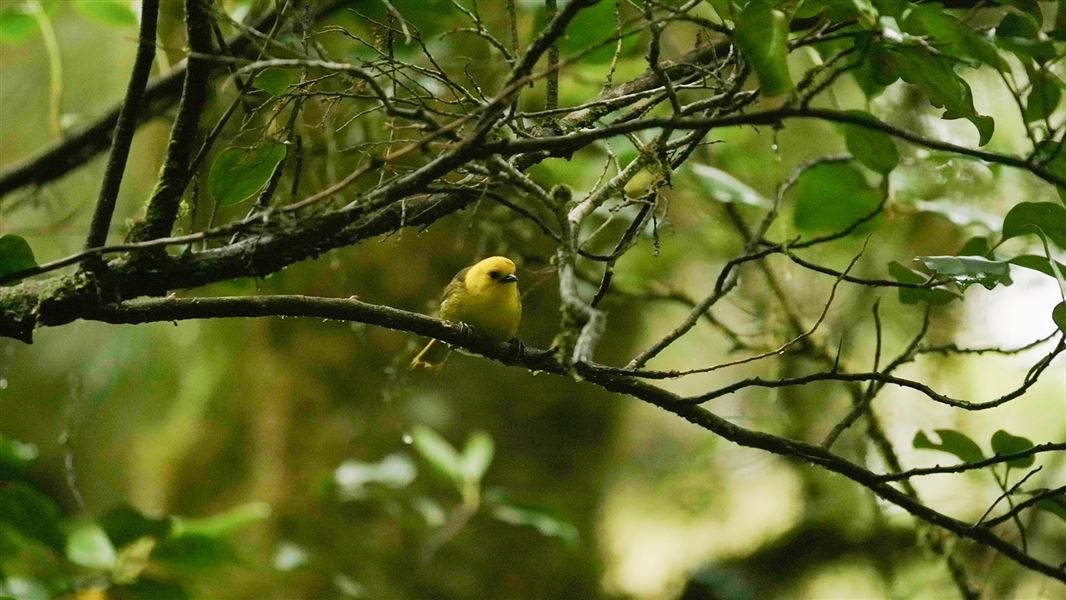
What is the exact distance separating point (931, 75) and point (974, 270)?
0.75ft

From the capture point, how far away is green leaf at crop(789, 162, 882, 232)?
4.82 ft

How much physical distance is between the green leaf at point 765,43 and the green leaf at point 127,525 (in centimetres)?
133

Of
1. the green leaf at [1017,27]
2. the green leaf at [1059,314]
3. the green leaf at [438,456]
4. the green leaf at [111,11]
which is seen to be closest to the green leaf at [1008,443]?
the green leaf at [1059,314]

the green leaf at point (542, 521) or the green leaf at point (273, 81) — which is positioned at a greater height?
the green leaf at point (273, 81)

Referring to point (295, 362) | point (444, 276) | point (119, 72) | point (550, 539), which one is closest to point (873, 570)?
point (550, 539)

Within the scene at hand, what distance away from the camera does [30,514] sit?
5.06 ft

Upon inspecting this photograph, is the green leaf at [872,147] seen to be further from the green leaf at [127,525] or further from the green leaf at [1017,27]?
the green leaf at [127,525]

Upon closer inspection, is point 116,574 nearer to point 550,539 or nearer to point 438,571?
point 438,571

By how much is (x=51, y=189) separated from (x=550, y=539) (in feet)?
6.09

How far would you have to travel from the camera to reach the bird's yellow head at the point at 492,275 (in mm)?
2043

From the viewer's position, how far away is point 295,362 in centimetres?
302

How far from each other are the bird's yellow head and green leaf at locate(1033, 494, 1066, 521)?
1.12 m

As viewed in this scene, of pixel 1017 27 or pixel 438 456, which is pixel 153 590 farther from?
pixel 1017 27

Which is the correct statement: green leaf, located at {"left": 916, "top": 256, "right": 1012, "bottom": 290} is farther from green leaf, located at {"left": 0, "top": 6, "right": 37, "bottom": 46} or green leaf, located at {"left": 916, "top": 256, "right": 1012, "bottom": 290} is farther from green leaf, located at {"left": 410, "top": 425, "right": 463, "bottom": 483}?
green leaf, located at {"left": 0, "top": 6, "right": 37, "bottom": 46}
